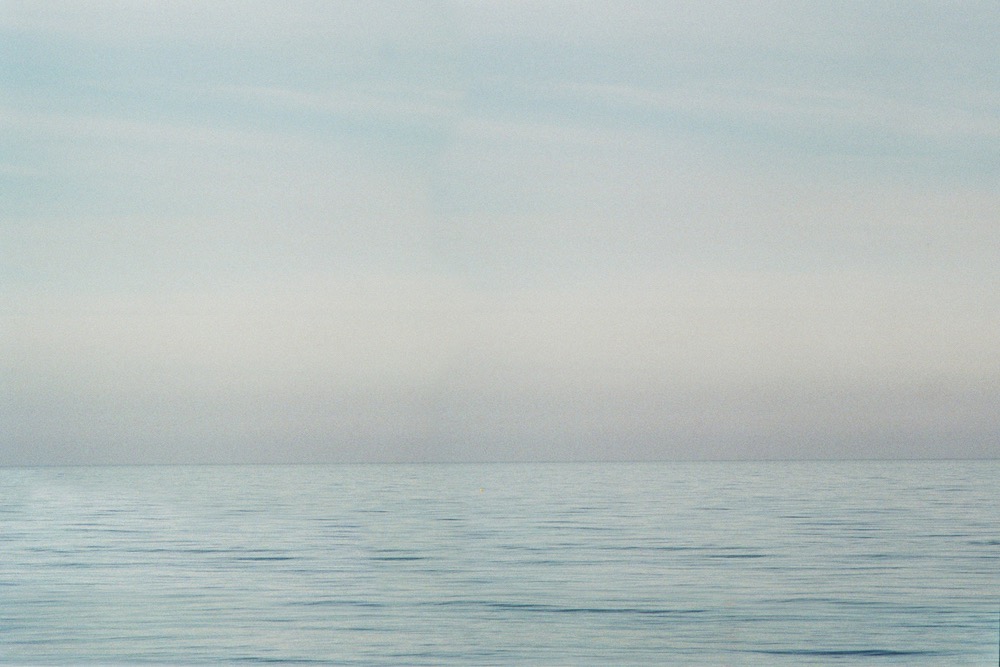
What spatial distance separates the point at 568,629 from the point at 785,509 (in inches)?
345

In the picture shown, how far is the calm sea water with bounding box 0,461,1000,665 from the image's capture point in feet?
17.1

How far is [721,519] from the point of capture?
38.6 feet

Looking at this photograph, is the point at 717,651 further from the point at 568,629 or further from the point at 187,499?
the point at 187,499

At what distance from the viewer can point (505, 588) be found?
6.94 m

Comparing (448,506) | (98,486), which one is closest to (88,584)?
(448,506)

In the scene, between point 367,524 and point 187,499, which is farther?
point 187,499

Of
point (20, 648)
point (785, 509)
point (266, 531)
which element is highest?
point (785, 509)

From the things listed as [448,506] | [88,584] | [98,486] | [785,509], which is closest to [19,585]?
[88,584]

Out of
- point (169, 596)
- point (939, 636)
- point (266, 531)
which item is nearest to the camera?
point (939, 636)

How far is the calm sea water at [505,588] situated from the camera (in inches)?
205

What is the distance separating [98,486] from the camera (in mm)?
18750

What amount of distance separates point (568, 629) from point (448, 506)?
928cm

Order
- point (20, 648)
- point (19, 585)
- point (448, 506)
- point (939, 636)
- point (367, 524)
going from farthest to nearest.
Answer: point (448, 506) → point (367, 524) → point (19, 585) → point (939, 636) → point (20, 648)

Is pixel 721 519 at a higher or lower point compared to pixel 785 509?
lower
